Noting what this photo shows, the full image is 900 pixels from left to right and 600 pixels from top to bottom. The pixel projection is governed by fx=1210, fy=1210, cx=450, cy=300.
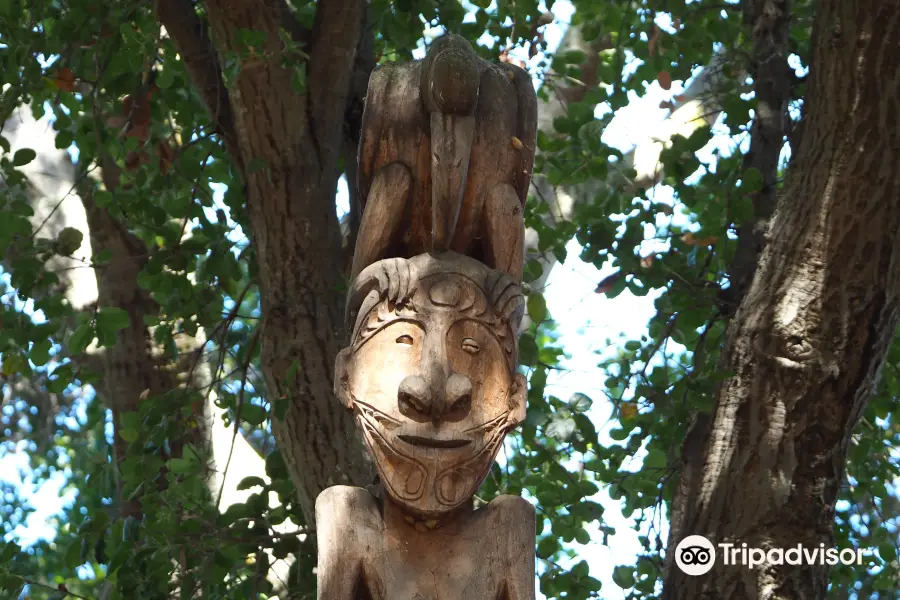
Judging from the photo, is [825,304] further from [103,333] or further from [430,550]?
[103,333]

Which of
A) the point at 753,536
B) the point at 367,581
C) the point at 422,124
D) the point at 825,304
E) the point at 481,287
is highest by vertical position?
the point at 422,124

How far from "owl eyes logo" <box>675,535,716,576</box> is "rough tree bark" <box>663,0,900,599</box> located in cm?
4

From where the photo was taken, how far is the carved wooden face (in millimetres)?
3758

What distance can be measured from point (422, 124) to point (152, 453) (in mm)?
2374

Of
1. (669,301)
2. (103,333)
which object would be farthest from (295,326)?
(669,301)

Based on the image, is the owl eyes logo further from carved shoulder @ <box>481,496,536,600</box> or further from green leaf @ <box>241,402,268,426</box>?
green leaf @ <box>241,402,268,426</box>

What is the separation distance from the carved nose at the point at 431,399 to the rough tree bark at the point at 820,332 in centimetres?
183

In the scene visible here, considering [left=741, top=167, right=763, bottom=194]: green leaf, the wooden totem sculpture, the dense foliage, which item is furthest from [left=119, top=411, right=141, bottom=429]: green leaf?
[left=741, top=167, right=763, bottom=194]: green leaf

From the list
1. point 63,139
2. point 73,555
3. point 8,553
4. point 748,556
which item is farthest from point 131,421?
point 748,556

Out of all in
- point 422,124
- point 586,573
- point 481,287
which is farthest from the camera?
point 586,573

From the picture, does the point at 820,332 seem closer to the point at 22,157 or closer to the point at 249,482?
the point at 249,482

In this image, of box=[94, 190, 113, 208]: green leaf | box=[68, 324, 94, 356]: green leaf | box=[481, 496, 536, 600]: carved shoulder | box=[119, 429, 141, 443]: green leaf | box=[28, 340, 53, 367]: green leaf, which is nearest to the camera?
box=[481, 496, 536, 600]: carved shoulder

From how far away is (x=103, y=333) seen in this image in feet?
18.2

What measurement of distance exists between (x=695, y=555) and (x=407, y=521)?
173cm
